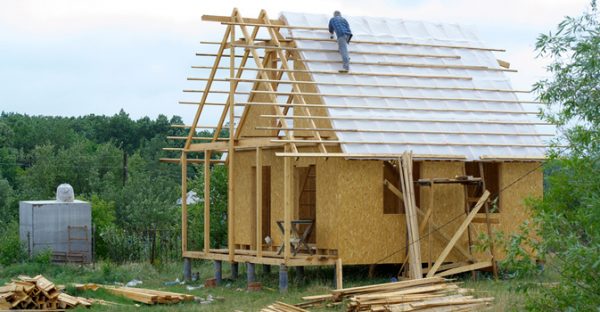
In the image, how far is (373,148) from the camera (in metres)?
23.0

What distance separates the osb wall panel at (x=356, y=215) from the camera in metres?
23.0

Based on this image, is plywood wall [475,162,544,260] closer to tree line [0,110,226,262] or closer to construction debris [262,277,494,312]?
construction debris [262,277,494,312]

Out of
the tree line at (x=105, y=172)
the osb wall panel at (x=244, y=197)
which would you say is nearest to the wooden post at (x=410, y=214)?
the osb wall panel at (x=244, y=197)

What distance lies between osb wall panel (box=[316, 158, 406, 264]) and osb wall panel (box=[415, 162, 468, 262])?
2.50ft

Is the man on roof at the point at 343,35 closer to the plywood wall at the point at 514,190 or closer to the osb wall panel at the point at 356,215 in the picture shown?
the osb wall panel at the point at 356,215

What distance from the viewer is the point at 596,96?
42.5 feet

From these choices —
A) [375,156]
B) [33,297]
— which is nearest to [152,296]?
[33,297]

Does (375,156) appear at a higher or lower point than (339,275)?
higher

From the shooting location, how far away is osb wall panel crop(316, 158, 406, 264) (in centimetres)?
2305

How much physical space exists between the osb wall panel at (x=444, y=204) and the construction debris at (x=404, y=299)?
4.08m

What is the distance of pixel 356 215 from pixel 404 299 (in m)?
5.25

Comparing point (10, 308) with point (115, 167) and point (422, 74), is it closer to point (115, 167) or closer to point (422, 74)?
point (422, 74)

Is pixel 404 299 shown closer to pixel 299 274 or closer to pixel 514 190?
pixel 299 274

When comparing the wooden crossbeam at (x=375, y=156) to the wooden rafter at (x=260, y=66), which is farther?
the wooden rafter at (x=260, y=66)
